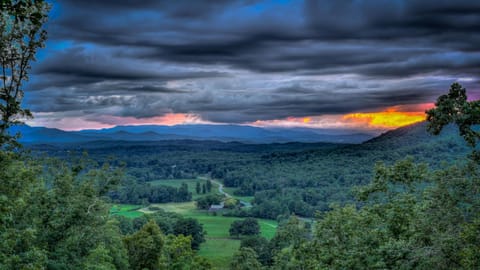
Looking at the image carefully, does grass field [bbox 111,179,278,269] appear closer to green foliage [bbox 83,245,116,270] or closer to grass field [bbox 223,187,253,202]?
grass field [bbox 223,187,253,202]

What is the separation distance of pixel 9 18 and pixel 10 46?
0.84 meters

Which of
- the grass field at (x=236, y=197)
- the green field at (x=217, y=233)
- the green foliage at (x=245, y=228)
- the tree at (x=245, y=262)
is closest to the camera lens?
the tree at (x=245, y=262)

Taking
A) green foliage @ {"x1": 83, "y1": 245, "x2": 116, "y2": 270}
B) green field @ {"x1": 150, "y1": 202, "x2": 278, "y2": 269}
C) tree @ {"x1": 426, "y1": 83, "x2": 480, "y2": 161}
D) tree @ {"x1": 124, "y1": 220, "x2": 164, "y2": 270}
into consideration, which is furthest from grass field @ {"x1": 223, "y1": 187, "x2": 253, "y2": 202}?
tree @ {"x1": 426, "y1": 83, "x2": 480, "y2": 161}

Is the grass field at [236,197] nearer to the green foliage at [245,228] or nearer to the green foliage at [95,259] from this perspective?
the green foliage at [245,228]

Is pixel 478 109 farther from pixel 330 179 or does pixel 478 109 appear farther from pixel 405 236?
pixel 330 179

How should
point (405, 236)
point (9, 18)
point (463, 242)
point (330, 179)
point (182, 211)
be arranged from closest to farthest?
point (9, 18) → point (463, 242) → point (405, 236) → point (182, 211) → point (330, 179)

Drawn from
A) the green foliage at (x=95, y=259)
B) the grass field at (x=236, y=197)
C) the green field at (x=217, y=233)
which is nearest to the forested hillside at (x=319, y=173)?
Result: the grass field at (x=236, y=197)

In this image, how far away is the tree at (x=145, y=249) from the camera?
3834cm

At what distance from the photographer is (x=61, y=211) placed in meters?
22.1

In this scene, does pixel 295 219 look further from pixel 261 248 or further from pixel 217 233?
pixel 217 233

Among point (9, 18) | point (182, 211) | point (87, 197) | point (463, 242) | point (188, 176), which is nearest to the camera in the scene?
point (9, 18)

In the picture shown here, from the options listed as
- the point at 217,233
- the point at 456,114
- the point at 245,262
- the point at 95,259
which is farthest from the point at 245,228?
the point at 456,114

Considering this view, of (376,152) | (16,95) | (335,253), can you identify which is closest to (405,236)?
(335,253)

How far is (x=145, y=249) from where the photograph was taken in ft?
127
